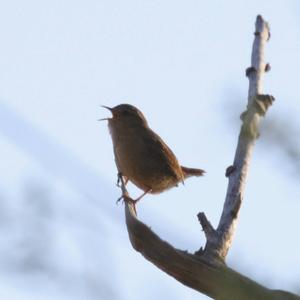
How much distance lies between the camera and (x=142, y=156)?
6543 millimetres

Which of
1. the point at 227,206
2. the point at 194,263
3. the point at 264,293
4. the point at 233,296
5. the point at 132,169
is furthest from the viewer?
the point at 132,169

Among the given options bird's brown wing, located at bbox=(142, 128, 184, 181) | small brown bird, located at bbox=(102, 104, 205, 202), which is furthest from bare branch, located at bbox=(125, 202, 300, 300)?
bird's brown wing, located at bbox=(142, 128, 184, 181)

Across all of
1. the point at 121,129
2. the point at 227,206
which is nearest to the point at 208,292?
the point at 227,206

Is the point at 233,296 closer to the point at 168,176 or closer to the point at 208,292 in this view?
the point at 208,292

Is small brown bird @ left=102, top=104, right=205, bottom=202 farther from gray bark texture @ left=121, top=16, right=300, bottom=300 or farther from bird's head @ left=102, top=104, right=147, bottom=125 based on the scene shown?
gray bark texture @ left=121, top=16, right=300, bottom=300

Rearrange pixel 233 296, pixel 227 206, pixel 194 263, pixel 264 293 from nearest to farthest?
pixel 233 296 → pixel 264 293 → pixel 194 263 → pixel 227 206

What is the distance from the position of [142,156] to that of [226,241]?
10.1 ft

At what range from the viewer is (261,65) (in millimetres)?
4148

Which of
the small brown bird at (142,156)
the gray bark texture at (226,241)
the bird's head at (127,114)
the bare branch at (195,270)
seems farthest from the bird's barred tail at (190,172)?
the bare branch at (195,270)

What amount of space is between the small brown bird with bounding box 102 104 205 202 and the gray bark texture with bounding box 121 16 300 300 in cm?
227

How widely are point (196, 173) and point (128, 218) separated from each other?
3.86 meters

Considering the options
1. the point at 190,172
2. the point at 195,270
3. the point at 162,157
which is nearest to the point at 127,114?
the point at 162,157

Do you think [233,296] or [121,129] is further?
[121,129]

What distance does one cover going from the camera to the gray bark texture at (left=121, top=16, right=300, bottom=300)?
2.02 metres
